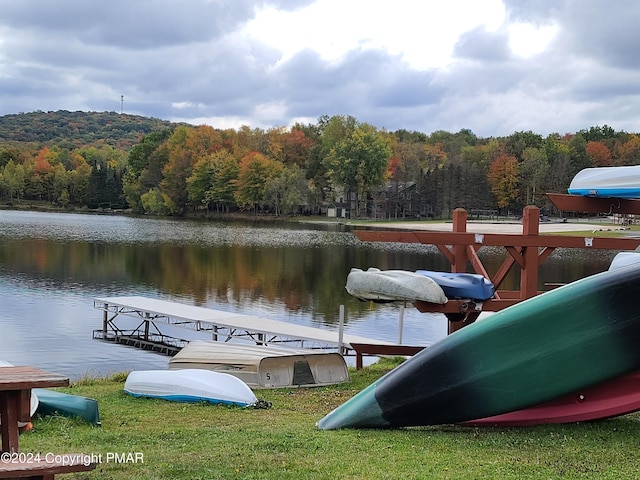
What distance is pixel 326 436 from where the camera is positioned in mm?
5945

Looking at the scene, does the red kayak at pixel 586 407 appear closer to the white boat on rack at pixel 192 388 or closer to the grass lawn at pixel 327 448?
the grass lawn at pixel 327 448

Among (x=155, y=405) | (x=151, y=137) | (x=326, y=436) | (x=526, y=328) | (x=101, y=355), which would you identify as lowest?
(x=101, y=355)

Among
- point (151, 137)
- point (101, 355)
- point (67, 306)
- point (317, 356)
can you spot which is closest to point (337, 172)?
point (151, 137)

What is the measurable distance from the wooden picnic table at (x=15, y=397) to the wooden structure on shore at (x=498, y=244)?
576 centimetres

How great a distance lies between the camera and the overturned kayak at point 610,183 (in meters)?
8.77

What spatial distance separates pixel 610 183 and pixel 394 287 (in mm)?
3041

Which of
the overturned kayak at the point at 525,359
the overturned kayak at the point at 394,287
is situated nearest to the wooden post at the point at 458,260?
the overturned kayak at the point at 394,287

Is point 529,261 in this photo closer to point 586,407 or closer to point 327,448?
point 586,407

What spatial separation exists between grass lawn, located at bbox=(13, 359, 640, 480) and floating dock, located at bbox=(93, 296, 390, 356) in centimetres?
879

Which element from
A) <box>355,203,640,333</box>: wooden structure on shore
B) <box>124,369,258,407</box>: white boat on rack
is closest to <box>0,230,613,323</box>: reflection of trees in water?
<box>355,203,640,333</box>: wooden structure on shore

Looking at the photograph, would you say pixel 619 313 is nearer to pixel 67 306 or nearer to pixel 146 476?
pixel 146 476

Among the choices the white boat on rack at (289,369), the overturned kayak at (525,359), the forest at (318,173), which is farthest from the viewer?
the forest at (318,173)

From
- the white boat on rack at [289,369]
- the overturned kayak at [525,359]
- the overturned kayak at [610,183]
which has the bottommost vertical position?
the white boat on rack at [289,369]

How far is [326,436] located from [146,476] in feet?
5.95
